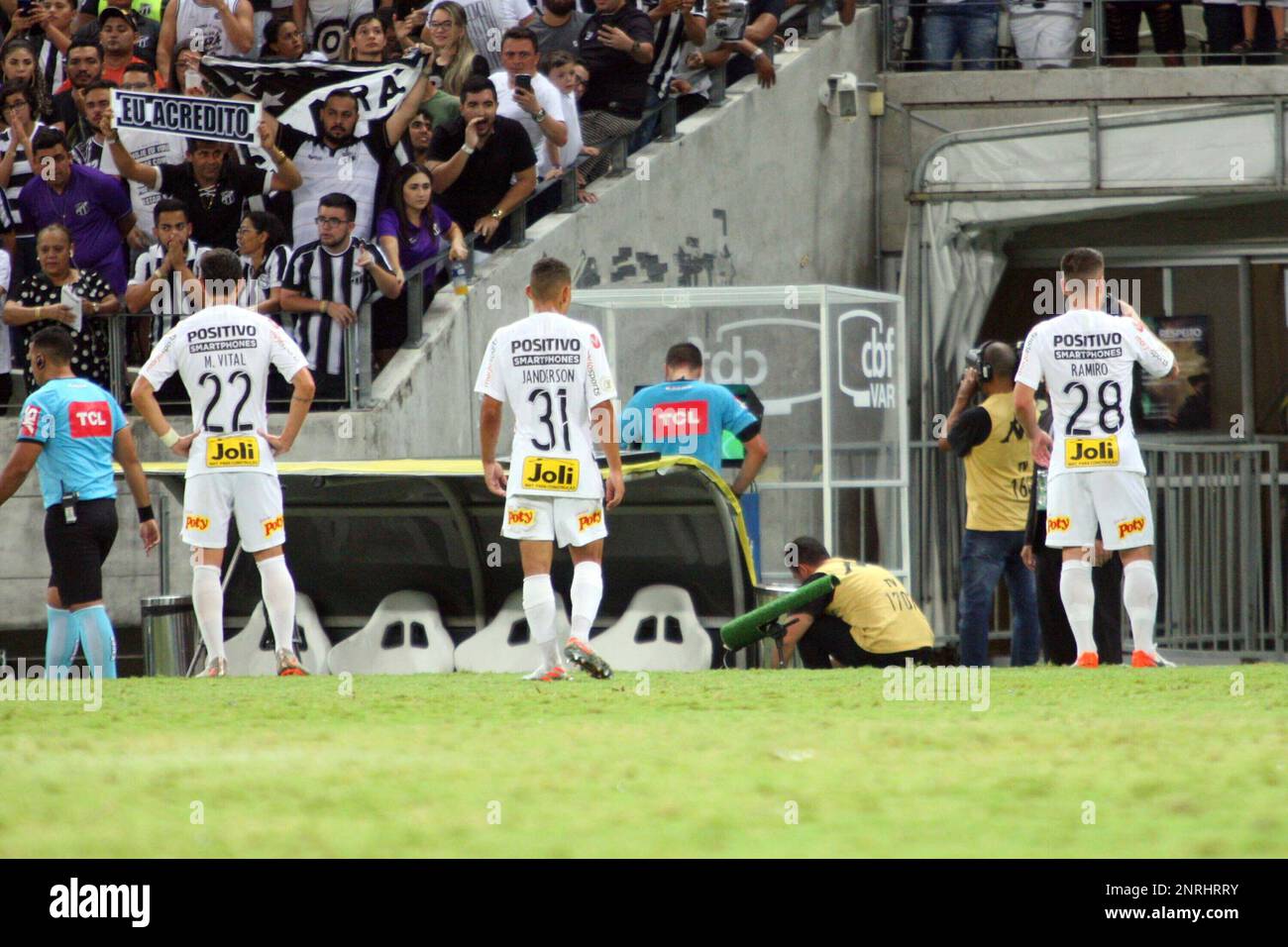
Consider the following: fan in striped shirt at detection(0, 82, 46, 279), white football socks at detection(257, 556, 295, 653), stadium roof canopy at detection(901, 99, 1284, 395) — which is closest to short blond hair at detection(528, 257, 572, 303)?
white football socks at detection(257, 556, 295, 653)

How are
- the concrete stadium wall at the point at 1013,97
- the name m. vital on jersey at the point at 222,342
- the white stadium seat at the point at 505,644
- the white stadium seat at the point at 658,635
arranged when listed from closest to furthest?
the name m. vital on jersey at the point at 222,342 < the white stadium seat at the point at 658,635 < the white stadium seat at the point at 505,644 < the concrete stadium wall at the point at 1013,97

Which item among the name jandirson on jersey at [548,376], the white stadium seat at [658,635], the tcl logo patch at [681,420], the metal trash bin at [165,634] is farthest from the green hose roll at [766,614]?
the metal trash bin at [165,634]

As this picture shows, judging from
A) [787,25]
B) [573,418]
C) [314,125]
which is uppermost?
[787,25]

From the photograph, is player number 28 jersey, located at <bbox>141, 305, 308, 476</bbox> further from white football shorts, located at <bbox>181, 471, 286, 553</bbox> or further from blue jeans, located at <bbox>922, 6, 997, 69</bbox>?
blue jeans, located at <bbox>922, 6, 997, 69</bbox>

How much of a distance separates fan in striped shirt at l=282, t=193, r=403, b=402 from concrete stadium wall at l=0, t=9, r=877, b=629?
378mm

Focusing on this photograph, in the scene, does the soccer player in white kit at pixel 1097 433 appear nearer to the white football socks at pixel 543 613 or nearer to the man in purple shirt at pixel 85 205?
the white football socks at pixel 543 613

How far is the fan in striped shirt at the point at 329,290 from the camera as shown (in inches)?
545

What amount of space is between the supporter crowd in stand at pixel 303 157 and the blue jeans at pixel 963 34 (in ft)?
9.98

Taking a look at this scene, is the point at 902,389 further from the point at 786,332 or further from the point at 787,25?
Result: the point at 787,25

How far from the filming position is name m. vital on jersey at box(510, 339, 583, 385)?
9102mm

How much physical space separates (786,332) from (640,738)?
9281mm

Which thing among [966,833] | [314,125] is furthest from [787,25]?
[966,833]

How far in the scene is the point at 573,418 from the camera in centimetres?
914
